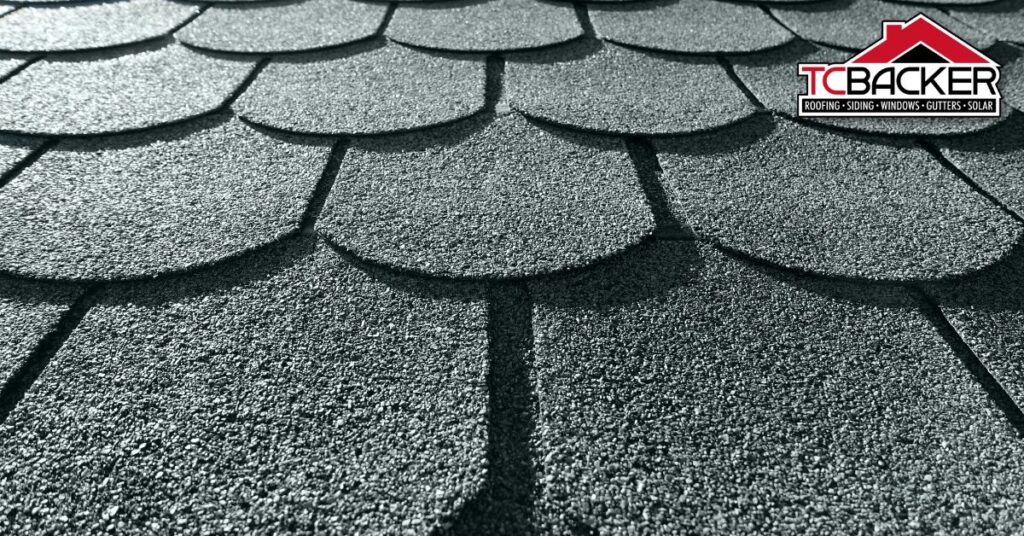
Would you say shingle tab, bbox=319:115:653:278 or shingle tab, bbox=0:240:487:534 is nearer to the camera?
shingle tab, bbox=0:240:487:534

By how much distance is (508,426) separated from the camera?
19.6 inches

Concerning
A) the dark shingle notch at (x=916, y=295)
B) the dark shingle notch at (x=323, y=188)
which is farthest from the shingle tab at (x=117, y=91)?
the dark shingle notch at (x=916, y=295)

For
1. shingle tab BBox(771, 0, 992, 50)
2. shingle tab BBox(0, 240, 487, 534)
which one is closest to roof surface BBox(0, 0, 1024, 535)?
shingle tab BBox(0, 240, 487, 534)

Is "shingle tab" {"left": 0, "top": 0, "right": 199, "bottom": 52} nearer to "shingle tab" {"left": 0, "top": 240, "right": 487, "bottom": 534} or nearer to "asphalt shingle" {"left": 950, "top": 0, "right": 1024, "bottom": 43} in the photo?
"shingle tab" {"left": 0, "top": 240, "right": 487, "bottom": 534}

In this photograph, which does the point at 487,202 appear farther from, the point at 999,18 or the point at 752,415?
the point at 999,18

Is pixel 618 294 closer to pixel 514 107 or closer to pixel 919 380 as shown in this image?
pixel 919 380

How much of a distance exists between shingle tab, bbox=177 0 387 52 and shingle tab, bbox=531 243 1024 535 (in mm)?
698

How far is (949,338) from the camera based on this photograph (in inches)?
22.9

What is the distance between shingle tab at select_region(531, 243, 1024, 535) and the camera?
17.4 inches

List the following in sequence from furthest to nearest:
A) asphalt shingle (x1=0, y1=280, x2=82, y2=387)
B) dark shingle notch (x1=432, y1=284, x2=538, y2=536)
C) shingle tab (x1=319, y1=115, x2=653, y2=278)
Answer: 1. shingle tab (x1=319, y1=115, x2=653, y2=278)
2. asphalt shingle (x1=0, y1=280, x2=82, y2=387)
3. dark shingle notch (x1=432, y1=284, x2=538, y2=536)

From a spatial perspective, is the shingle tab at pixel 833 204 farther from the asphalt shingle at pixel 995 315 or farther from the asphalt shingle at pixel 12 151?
the asphalt shingle at pixel 12 151

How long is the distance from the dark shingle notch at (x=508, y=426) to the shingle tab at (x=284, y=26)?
677 mm

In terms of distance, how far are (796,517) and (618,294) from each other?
0.25 metres

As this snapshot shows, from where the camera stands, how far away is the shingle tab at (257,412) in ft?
1.44
